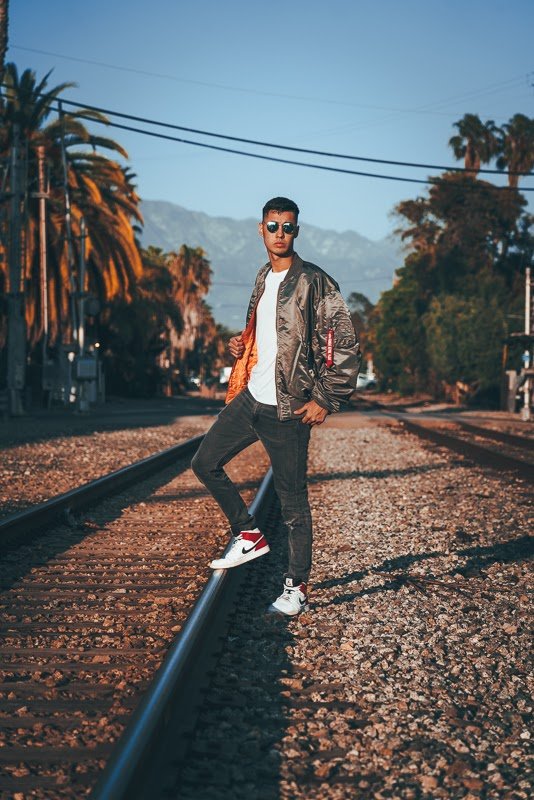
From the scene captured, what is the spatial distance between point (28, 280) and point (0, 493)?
80.8 ft

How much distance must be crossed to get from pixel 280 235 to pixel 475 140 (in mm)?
60038

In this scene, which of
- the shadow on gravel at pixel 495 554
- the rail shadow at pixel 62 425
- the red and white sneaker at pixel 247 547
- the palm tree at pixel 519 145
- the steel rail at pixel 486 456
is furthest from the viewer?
the palm tree at pixel 519 145

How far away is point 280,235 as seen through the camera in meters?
4.95

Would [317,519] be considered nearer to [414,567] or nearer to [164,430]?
[414,567]

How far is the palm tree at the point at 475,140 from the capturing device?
2420 inches

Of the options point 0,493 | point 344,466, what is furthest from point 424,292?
point 0,493

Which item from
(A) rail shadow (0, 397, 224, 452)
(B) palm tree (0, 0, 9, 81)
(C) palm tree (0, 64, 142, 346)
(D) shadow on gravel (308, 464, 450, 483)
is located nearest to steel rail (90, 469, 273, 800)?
(D) shadow on gravel (308, 464, 450, 483)

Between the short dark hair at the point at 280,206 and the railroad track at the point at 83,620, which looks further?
the short dark hair at the point at 280,206

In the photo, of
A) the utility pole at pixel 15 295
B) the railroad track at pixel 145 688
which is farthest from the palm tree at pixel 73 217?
the railroad track at pixel 145 688

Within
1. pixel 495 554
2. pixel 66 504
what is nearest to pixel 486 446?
pixel 66 504

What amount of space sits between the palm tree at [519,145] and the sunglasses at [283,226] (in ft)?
192

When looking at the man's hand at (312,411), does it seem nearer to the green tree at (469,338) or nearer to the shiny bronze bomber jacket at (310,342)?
the shiny bronze bomber jacket at (310,342)

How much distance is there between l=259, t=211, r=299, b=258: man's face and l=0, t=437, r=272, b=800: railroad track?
1.97m

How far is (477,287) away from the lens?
178 ft
